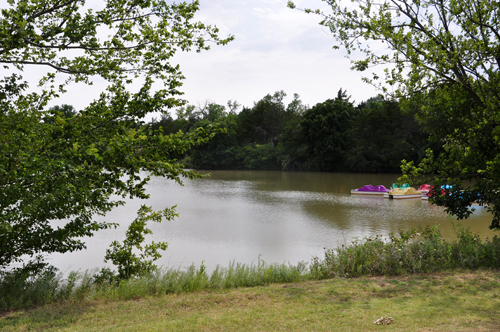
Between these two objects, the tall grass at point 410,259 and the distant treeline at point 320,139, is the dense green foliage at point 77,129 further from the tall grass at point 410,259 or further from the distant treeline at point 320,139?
the distant treeline at point 320,139

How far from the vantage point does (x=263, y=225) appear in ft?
53.6

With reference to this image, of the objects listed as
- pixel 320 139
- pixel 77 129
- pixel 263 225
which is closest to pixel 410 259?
pixel 77 129

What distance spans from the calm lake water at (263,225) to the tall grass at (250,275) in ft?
3.70

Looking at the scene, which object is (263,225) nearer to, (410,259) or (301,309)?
(410,259)

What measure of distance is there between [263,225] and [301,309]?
11169mm

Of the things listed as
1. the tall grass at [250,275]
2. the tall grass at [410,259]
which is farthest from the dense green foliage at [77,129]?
the tall grass at [410,259]

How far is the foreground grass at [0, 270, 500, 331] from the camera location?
4.50 m

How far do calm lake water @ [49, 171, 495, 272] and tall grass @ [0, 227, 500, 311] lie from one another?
1.13 meters

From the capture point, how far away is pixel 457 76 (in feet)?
24.6

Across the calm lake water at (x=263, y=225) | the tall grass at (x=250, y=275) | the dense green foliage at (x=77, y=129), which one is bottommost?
the calm lake water at (x=263, y=225)

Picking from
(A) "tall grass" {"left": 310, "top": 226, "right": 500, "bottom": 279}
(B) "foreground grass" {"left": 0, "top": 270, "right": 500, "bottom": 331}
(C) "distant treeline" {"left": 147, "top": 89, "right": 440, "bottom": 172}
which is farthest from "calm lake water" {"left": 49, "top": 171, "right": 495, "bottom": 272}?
(C) "distant treeline" {"left": 147, "top": 89, "right": 440, "bottom": 172}

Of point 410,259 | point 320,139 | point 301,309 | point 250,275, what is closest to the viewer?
point 301,309

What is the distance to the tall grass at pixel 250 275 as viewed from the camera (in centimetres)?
603

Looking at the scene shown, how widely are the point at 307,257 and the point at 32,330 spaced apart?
7927mm
